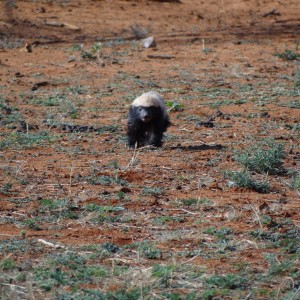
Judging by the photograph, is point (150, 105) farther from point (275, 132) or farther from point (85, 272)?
point (85, 272)

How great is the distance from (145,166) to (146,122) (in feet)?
4.83

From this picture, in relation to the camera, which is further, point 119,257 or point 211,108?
point 211,108

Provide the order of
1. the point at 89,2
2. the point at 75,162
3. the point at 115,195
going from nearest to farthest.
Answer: the point at 115,195 → the point at 75,162 → the point at 89,2

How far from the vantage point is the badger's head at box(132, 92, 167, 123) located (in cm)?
1023

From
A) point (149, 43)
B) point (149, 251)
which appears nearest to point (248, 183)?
point (149, 251)

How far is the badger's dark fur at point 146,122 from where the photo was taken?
1016 cm

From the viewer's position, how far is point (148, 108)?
33.7ft

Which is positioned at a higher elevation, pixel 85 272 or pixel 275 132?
pixel 85 272

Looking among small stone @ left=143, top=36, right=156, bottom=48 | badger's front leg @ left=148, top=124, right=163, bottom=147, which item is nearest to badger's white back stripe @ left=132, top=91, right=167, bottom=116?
badger's front leg @ left=148, top=124, right=163, bottom=147

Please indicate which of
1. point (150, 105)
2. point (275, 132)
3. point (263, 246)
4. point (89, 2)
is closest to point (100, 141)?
point (150, 105)

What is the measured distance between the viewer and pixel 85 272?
18.0 ft

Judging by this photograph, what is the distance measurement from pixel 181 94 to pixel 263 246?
7.21m

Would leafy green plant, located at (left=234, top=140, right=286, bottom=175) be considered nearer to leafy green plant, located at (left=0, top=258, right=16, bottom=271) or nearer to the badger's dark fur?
the badger's dark fur

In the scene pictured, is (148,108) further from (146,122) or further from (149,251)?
(149,251)
